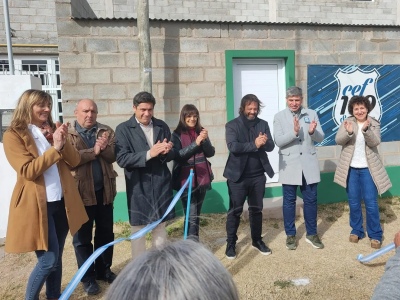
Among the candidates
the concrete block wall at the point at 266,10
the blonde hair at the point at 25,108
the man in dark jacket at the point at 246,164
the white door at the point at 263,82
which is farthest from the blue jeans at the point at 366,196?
the concrete block wall at the point at 266,10

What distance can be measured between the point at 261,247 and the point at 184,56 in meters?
2.76

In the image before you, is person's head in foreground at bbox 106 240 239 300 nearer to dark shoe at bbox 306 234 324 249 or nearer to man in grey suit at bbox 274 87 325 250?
man in grey suit at bbox 274 87 325 250

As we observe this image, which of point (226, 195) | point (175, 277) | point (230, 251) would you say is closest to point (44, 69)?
point (226, 195)

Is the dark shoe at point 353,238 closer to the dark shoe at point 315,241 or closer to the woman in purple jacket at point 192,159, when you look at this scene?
the dark shoe at point 315,241

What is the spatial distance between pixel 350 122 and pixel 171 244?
3.47 m

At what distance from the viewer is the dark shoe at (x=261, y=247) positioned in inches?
154

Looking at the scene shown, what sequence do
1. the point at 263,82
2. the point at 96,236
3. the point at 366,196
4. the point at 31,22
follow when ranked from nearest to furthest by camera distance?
the point at 96,236
the point at 366,196
the point at 263,82
the point at 31,22

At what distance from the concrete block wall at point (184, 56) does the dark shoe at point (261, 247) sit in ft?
5.19

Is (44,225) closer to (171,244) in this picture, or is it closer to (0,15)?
(171,244)

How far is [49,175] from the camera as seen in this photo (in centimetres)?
262

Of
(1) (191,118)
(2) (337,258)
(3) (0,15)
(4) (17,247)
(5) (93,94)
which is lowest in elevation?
(2) (337,258)

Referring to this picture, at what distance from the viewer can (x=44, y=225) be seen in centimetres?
250

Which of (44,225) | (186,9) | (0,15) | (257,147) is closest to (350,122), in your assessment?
(257,147)

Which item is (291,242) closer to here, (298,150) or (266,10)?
(298,150)
